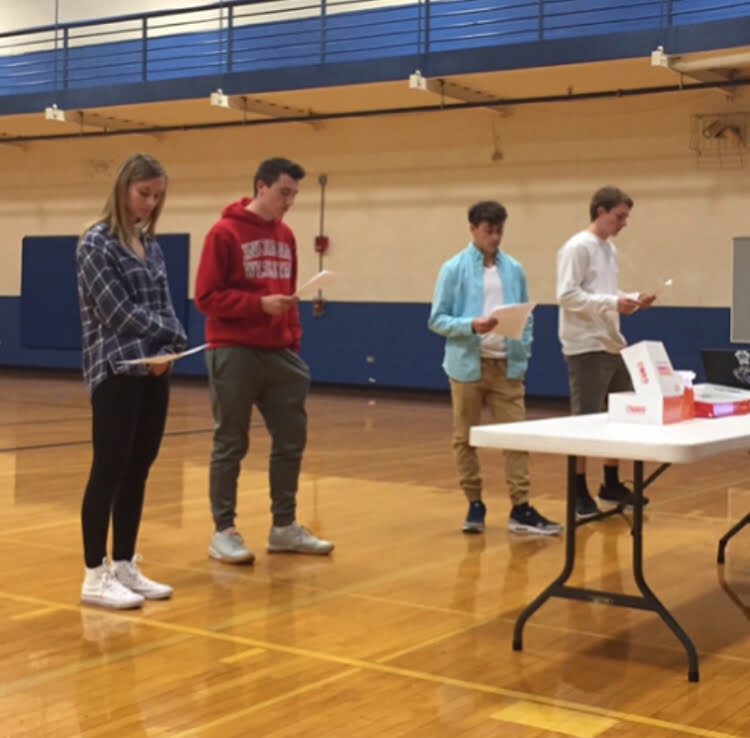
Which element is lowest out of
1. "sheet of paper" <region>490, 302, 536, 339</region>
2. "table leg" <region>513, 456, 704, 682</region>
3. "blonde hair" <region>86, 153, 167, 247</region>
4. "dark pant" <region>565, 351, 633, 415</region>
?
"table leg" <region>513, 456, 704, 682</region>

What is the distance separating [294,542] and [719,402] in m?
1.90

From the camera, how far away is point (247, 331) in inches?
193

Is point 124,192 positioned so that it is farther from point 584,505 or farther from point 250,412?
point 584,505

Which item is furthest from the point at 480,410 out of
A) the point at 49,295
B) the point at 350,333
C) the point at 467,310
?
the point at 49,295

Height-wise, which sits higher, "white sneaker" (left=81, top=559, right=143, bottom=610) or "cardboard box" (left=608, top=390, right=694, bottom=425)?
"cardboard box" (left=608, top=390, right=694, bottom=425)

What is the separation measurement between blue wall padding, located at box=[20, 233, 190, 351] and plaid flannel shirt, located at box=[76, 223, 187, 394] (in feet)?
42.5

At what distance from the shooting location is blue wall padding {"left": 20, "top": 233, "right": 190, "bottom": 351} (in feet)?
55.8

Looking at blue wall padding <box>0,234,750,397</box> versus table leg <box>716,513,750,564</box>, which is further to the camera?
blue wall padding <box>0,234,750,397</box>

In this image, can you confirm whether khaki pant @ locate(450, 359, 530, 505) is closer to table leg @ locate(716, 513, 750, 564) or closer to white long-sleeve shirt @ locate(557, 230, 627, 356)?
white long-sleeve shirt @ locate(557, 230, 627, 356)

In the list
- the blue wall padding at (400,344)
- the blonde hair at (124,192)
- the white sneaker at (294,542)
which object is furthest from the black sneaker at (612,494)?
the blue wall padding at (400,344)

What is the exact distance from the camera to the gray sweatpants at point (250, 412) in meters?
4.91

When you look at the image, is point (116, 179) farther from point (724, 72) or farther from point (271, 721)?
point (724, 72)

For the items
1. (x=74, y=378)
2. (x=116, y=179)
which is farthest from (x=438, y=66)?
(x=116, y=179)

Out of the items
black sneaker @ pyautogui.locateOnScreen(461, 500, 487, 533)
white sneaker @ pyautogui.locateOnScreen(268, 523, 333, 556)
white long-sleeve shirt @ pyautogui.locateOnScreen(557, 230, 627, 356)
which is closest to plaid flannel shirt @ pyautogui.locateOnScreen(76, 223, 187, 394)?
white sneaker @ pyautogui.locateOnScreen(268, 523, 333, 556)
